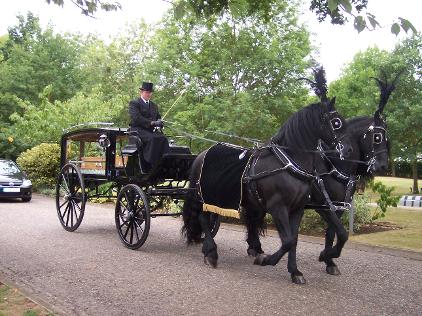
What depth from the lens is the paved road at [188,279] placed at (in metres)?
5.08

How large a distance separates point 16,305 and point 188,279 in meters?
2.10

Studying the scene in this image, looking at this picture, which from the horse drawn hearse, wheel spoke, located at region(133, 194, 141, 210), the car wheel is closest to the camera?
the horse drawn hearse

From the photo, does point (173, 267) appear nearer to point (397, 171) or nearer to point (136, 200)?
point (136, 200)

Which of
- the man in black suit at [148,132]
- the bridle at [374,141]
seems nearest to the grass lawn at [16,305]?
the man in black suit at [148,132]

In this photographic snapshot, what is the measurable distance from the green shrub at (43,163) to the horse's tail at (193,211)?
12.9 meters

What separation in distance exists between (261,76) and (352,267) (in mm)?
10402

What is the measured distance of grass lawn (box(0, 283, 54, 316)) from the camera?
15.2ft

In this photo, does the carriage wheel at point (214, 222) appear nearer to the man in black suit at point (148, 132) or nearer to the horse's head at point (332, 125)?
the man in black suit at point (148, 132)

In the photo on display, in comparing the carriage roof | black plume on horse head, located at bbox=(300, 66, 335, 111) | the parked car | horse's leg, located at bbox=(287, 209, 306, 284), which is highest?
black plume on horse head, located at bbox=(300, 66, 335, 111)

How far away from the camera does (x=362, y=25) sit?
349 centimetres

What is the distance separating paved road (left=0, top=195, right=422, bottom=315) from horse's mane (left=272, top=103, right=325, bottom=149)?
5.74 ft

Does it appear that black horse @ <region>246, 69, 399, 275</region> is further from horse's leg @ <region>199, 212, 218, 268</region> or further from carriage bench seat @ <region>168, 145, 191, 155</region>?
carriage bench seat @ <region>168, 145, 191, 155</region>

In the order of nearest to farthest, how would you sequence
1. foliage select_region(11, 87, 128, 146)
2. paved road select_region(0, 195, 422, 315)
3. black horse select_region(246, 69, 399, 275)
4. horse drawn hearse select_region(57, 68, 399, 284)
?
paved road select_region(0, 195, 422, 315) → horse drawn hearse select_region(57, 68, 399, 284) → black horse select_region(246, 69, 399, 275) → foliage select_region(11, 87, 128, 146)

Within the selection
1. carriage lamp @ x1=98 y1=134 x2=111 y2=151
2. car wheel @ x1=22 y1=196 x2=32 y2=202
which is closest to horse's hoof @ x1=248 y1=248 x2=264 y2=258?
carriage lamp @ x1=98 y1=134 x2=111 y2=151
